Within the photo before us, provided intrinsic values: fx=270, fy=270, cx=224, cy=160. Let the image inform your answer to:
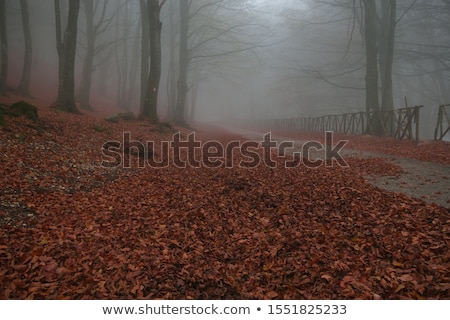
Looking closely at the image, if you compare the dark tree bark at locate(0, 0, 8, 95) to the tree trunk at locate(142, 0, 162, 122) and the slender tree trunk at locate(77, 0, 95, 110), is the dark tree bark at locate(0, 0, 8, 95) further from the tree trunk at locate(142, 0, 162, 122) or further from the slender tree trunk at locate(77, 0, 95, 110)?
the tree trunk at locate(142, 0, 162, 122)

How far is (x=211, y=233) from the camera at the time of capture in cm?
364

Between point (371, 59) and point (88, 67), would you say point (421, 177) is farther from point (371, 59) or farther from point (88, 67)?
point (88, 67)

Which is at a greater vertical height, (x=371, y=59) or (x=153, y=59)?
(x=371, y=59)

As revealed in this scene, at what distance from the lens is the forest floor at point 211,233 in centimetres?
256

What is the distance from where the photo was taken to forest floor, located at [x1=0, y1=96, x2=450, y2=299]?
8.39 feet

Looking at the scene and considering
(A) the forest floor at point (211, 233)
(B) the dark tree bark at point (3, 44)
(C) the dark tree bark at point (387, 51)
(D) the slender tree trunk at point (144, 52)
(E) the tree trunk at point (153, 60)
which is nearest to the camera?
(A) the forest floor at point (211, 233)

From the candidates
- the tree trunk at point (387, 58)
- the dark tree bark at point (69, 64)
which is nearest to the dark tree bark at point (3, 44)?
the dark tree bark at point (69, 64)

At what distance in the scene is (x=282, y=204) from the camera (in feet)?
14.5

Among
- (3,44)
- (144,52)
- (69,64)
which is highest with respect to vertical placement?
(144,52)

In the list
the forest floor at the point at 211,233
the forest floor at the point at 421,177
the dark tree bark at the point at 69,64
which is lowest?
the forest floor at the point at 211,233

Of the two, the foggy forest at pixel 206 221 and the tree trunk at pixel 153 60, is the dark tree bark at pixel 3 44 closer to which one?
the tree trunk at pixel 153 60

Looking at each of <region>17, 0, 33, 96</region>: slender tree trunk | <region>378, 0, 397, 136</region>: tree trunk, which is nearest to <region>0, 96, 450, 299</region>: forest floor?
<region>378, 0, 397, 136</region>: tree trunk

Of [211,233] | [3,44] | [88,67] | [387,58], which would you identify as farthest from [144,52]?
[211,233]
